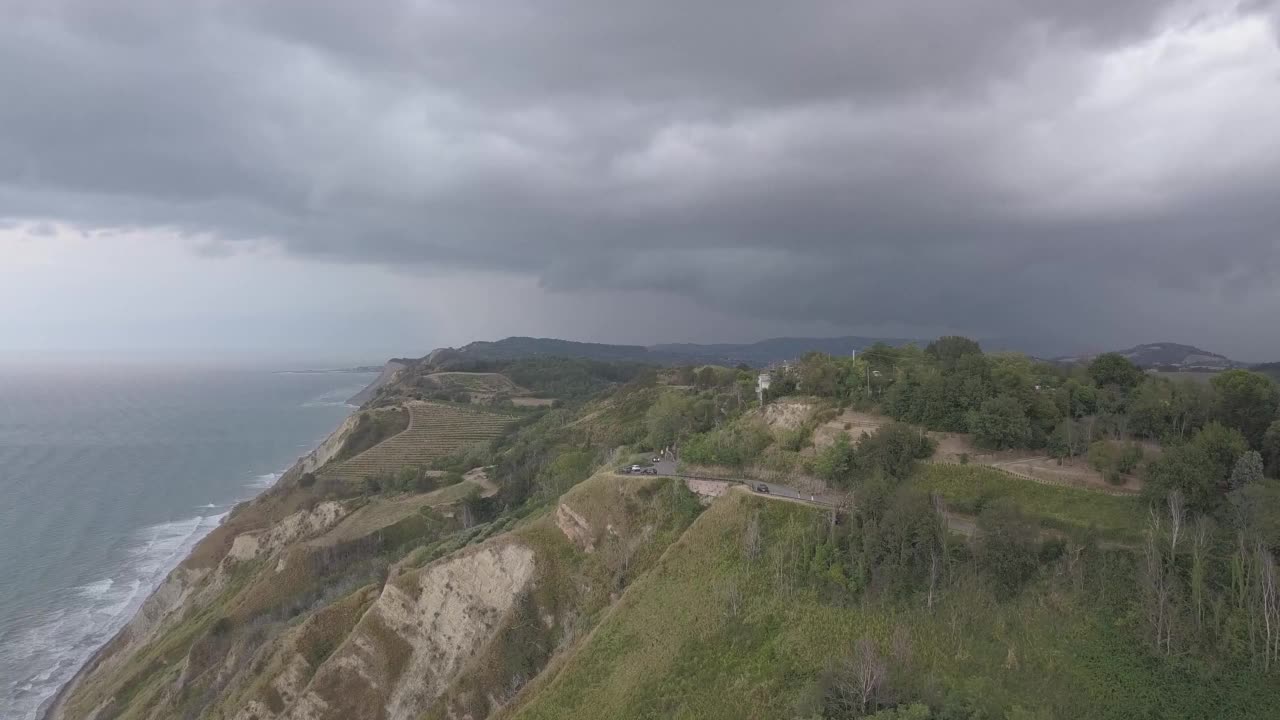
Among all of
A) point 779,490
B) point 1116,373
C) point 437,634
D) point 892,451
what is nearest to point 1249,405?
point 1116,373

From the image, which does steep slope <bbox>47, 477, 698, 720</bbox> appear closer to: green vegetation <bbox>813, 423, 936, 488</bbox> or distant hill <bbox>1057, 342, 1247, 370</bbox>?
green vegetation <bbox>813, 423, 936, 488</bbox>

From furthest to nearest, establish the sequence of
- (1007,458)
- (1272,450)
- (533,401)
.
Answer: (533,401) → (1007,458) → (1272,450)

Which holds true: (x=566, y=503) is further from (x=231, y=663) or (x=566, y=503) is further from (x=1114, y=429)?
(x=1114, y=429)

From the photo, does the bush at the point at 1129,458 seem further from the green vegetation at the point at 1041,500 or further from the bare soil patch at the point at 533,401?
the bare soil patch at the point at 533,401

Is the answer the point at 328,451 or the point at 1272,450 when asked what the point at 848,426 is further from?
the point at 328,451

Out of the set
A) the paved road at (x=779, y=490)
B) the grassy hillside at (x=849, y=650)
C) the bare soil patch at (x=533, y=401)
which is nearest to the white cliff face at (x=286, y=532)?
the paved road at (x=779, y=490)

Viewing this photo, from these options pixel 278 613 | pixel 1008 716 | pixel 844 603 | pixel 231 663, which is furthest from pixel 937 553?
pixel 278 613
